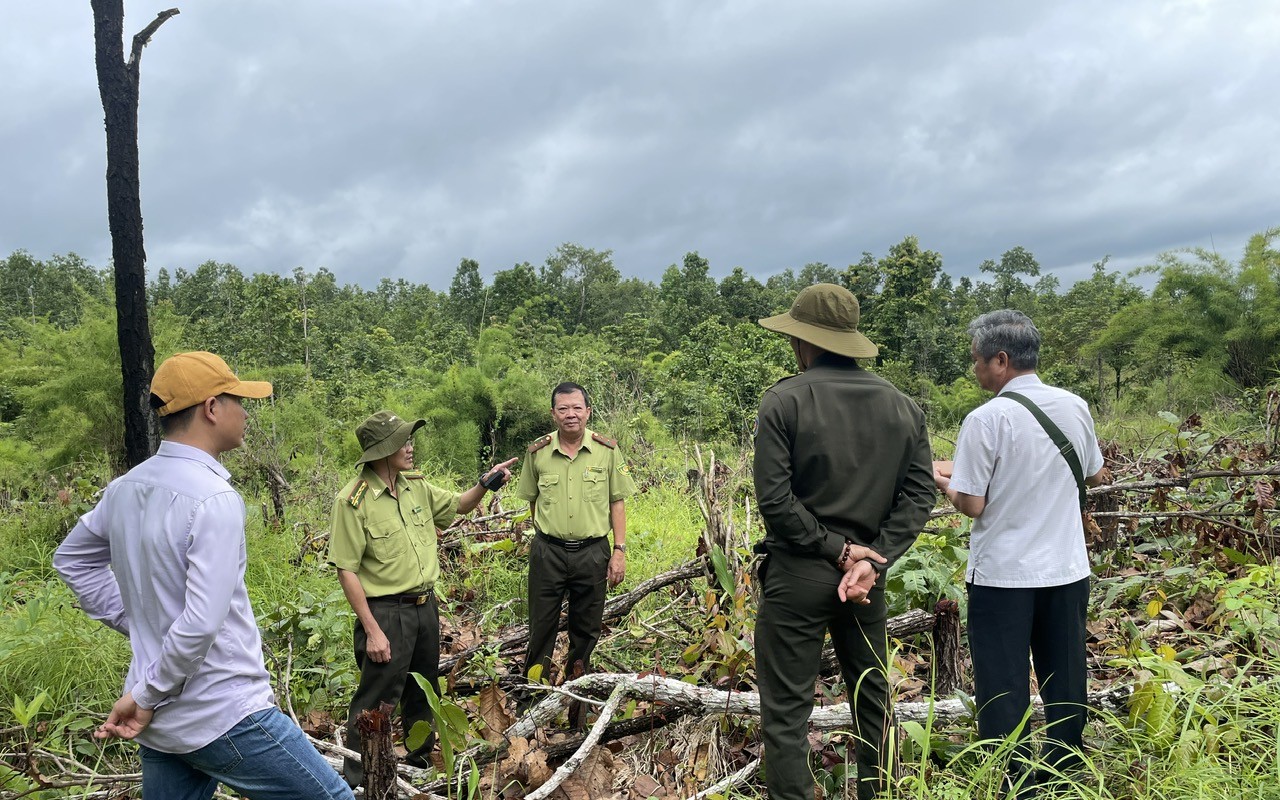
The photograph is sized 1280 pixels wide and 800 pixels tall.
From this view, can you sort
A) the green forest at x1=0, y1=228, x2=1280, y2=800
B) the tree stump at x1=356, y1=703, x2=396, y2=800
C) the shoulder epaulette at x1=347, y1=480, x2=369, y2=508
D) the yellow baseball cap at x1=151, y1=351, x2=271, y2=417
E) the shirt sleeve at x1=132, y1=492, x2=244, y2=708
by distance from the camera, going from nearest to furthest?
the shirt sleeve at x1=132, y1=492, x2=244, y2=708 → the yellow baseball cap at x1=151, y1=351, x2=271, y2=417 → the tree stump at x1=356, y1=703, x2=396, y2=800 → the green forest at x1=0, y1=228, x2=1280, y2=800 → the shoulder epaulette at x1=347, y1=480, x2=369, y2=508

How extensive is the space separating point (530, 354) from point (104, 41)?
16885mm

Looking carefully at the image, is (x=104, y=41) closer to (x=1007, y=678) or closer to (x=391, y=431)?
(x=391, y=431)

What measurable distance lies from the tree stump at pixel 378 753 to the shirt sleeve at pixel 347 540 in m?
1.05

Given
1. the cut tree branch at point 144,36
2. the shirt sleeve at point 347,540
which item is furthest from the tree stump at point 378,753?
the cut tree branch at point 144,36

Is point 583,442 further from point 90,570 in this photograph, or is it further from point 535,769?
point 90,570

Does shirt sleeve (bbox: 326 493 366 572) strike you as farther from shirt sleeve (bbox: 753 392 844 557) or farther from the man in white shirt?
the man in white shirt

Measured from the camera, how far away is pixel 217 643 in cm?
189

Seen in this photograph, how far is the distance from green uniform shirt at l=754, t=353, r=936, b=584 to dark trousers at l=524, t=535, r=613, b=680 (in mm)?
1597

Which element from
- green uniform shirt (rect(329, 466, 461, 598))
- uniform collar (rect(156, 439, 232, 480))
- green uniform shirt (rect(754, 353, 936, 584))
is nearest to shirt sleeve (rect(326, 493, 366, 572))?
green uniform shirt (rect(329, 466, 461, 598))

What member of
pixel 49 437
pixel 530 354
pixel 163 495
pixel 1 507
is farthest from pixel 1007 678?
pixel 530 354

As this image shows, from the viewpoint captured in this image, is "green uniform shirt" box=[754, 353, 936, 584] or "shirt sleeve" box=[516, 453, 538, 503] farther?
"shirt sleeve" box=[516, 453, 538, 503]

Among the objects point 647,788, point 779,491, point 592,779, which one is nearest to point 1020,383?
point 779,491

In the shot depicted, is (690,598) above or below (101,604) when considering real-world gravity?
below

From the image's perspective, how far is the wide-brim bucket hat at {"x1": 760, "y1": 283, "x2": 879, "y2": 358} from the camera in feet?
8.34
